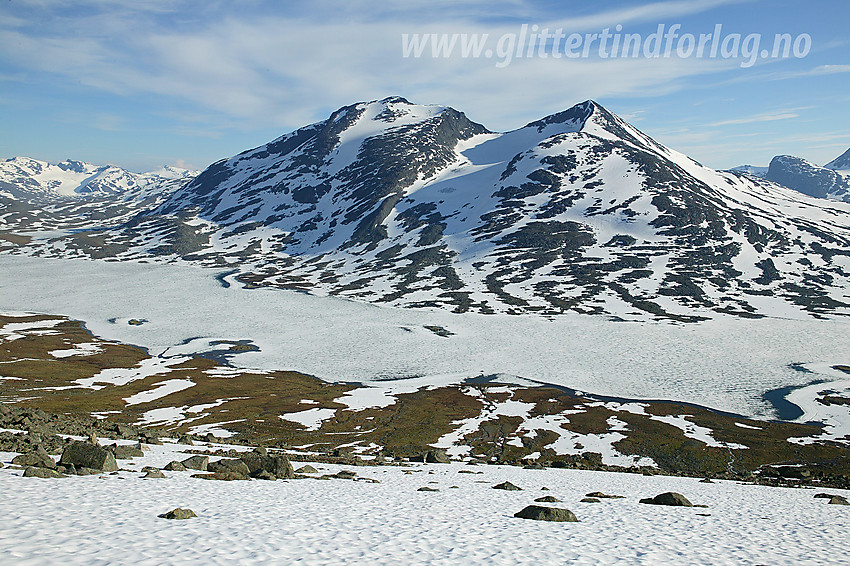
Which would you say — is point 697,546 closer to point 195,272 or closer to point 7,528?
point 7,528

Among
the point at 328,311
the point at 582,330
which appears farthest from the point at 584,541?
the point at 328,311

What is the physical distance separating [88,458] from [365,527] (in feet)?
51.5

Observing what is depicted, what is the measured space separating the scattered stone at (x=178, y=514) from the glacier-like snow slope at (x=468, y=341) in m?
60.4

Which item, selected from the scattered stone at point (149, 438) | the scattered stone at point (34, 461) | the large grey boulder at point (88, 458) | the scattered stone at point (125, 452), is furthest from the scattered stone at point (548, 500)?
the scattered stone at point (149, 438)

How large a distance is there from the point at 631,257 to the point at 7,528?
18663 cm

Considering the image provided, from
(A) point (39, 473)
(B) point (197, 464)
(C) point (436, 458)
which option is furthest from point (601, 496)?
(A) point (39, 473)

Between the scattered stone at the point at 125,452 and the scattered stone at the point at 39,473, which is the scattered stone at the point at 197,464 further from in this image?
the scattered stone at the point at 39,473

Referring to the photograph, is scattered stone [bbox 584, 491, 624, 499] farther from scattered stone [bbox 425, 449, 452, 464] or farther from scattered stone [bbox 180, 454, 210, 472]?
scattered stone [bbox 180, 454, 210, 472]

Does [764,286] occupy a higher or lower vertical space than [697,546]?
higher

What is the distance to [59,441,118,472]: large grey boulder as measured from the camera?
24.0 meters

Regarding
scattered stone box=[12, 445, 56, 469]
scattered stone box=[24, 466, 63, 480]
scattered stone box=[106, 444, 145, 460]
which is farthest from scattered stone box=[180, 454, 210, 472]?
scattered stone box=[24, 466, 63, 480]

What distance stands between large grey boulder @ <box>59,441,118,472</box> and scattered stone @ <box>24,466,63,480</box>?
2.15 metres

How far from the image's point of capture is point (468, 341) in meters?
110

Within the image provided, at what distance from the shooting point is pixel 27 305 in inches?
5576
